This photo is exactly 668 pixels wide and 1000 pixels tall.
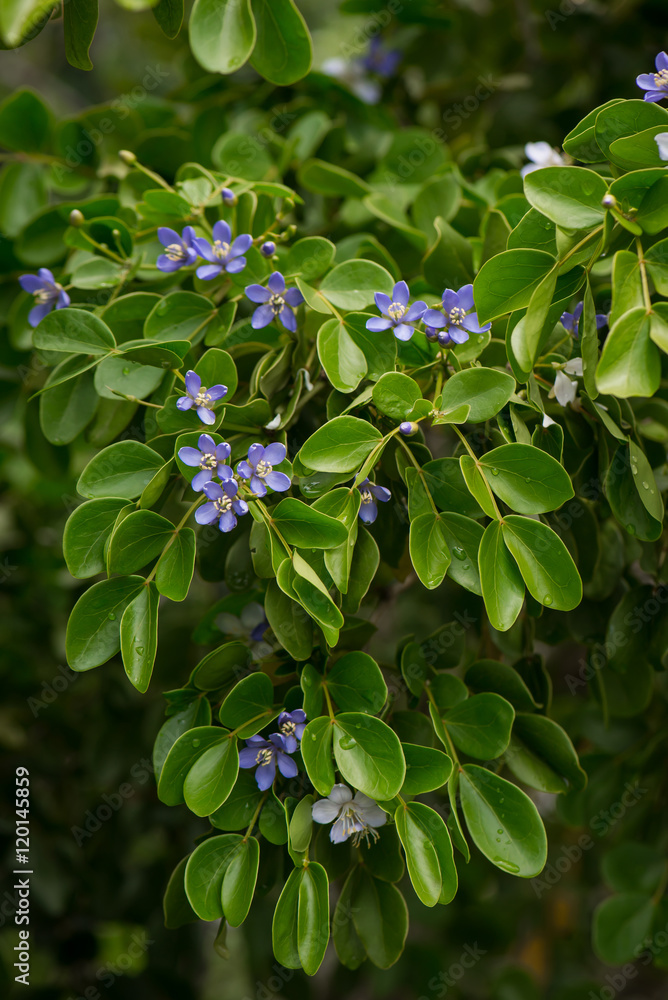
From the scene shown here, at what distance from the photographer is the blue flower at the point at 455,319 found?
0.80m

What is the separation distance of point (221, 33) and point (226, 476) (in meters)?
0.52

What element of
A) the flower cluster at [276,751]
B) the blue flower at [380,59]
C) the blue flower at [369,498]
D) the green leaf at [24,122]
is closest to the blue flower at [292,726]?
the flower cluster at [276,751]

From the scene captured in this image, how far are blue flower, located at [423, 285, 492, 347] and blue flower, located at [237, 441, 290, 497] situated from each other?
207 mm

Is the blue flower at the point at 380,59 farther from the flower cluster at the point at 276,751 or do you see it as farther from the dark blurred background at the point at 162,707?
the flower cluster at the point at 276,751

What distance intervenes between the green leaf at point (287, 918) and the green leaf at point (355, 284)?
61 centimetres

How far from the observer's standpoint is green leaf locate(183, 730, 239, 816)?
75 centimetres

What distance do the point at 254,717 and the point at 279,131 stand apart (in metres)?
1.14

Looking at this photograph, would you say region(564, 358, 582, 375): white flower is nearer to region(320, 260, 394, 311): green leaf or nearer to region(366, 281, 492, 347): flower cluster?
region(366, 281, 492, 347): flower cluster

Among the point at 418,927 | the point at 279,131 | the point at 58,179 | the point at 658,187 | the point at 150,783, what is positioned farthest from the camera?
the point at 418,927

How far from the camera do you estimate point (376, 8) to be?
1.54 m

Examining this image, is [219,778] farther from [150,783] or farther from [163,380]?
[150,783]

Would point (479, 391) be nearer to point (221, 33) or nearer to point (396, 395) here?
point (396, 395)

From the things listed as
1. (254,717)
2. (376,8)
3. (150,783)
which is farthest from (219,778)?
(376,8)

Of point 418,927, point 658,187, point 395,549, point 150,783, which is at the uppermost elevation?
point 658,187
